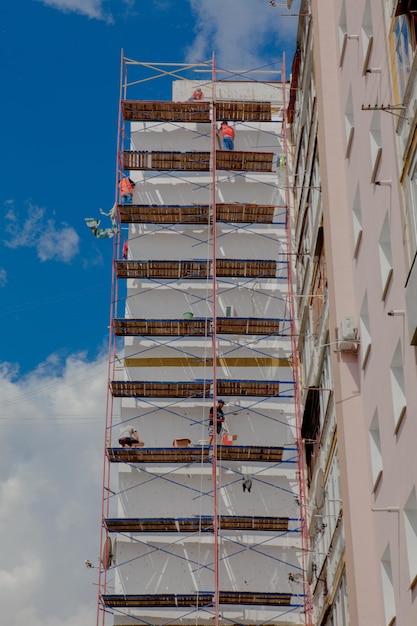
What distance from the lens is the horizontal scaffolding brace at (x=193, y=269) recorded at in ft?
130

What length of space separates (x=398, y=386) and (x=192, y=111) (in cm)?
2433

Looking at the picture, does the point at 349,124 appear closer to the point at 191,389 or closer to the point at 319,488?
the point at 319,488

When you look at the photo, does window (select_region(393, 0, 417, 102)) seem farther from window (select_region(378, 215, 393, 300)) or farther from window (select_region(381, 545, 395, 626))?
window (select_region(381, 545, 395, 626))

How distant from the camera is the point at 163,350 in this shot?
3906cm

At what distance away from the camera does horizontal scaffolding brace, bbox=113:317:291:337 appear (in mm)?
38312

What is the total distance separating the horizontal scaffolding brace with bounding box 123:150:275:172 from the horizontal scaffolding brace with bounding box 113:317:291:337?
6329 millimetres

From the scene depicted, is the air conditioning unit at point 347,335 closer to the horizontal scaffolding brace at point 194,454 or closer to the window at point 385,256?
the window at point 385,256

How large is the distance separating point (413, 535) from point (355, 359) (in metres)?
5.94

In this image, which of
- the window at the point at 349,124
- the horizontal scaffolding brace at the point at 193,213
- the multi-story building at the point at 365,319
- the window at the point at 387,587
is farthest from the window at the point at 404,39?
the horizontal scaffolding brace at the point at 193,213

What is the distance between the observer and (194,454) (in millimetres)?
36719

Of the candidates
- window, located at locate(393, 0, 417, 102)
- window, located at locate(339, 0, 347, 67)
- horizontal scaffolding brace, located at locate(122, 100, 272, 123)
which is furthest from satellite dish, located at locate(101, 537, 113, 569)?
window, located at locate(393, 0, 417, 102)

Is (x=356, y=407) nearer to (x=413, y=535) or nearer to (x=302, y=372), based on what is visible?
(x=413, y=535)

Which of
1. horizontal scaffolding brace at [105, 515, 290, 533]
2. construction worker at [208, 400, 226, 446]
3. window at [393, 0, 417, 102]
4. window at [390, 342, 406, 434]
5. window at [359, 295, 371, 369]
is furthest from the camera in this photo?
construction worker at [208, 400, 226, 446]

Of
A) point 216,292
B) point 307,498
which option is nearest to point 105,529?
point 307,498
